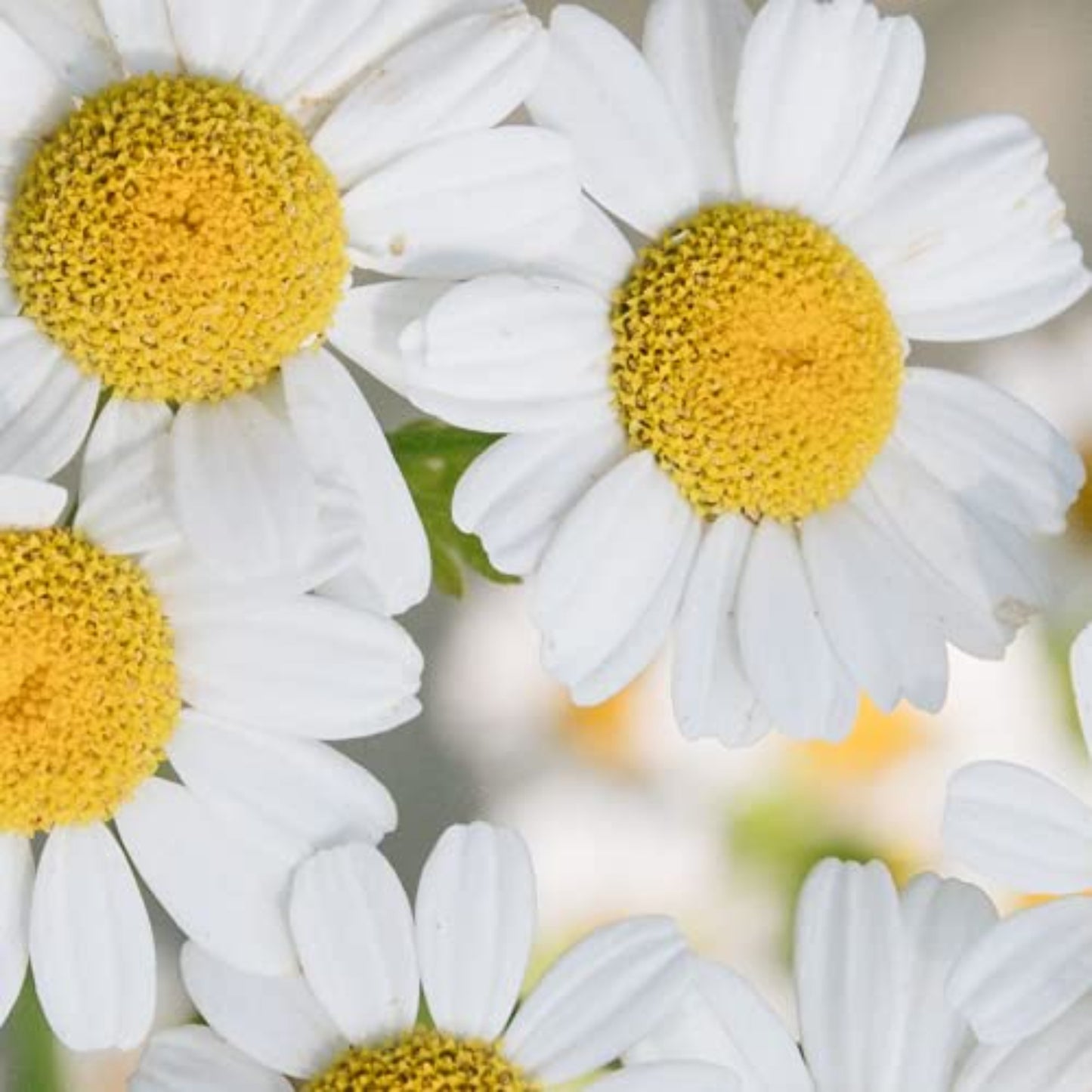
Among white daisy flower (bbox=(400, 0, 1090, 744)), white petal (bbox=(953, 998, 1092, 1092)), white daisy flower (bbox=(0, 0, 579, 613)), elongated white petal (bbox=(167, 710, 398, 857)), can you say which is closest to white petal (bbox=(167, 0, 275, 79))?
white daisy flower (bbox=(0, 0, 579, 613))

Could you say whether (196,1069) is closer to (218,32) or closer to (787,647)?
(787,647)

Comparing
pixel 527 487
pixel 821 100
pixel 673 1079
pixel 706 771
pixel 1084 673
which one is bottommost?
pixel 706 771

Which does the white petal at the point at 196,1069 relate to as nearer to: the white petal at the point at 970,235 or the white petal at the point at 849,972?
the white petal at the point at 849,972

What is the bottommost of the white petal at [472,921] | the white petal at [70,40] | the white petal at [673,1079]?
the white petal at [673,1079]

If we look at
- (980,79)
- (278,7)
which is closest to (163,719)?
(278,7)

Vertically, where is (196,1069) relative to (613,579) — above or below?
below

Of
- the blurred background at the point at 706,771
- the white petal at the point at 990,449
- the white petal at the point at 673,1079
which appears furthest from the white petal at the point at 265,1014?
the blurred background at the point at 706,771

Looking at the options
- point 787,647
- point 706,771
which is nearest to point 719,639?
point 787,647
